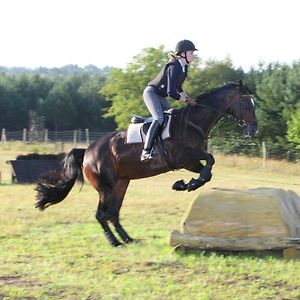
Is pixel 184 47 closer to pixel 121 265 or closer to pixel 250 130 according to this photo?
pixel 250 130

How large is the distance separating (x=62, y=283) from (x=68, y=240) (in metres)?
2.90

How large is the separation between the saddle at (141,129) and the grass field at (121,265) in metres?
1.54

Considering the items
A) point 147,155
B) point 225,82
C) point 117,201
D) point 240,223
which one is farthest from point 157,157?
point 225,82

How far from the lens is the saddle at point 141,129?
9156 millimetres

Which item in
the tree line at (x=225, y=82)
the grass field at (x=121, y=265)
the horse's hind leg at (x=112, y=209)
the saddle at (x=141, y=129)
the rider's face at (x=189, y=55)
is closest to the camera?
the grass field at (x=121, y=265)

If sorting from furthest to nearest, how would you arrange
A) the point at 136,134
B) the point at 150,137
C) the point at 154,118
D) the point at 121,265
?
the point at 136,134 < the point at 154,118 < the point at 150,137 < the point at 121,265

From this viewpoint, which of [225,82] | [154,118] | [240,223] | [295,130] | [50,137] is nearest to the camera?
[240,223]

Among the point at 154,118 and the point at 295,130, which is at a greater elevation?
the point at 154,118

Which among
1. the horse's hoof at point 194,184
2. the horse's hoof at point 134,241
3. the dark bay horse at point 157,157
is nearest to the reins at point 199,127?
the dark bay horse at point 157,157

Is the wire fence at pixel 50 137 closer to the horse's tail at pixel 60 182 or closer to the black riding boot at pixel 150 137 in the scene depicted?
the horse's tail at pixel 60 182

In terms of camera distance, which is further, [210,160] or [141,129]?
[141,129]

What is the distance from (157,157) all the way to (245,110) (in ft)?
4.80

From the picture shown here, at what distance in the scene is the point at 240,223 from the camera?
805 cm

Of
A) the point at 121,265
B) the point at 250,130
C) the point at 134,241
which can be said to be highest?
the point at 250,130
